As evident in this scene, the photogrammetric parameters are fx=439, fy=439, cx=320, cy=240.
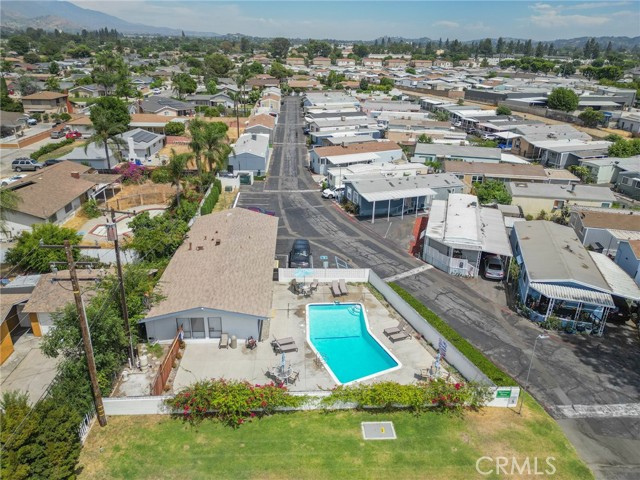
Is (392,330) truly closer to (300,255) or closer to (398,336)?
(398,336)

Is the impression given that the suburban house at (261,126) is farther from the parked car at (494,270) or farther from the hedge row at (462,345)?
the hedge row at (462,345)

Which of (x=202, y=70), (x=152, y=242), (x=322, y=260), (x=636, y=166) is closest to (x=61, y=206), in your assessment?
(x=152, y=242)

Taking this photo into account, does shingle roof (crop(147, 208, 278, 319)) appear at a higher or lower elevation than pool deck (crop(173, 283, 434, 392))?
higher

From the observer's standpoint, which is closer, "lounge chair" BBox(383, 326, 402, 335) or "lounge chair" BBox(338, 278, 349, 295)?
"lounge chair" BBox(383, 326, 402, 335)

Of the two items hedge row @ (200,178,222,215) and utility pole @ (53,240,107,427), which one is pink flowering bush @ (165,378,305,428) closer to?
utility pole @ (53,240,107,427)

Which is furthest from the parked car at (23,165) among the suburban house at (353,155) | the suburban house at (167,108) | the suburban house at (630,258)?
the suburban house at (630,258)

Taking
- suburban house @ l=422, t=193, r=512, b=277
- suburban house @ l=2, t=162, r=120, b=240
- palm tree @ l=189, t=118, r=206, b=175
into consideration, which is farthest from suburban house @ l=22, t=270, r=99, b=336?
suburban house @ l=422, t=193, r=512, b=277

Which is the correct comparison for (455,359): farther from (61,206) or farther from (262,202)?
(61,206)
